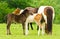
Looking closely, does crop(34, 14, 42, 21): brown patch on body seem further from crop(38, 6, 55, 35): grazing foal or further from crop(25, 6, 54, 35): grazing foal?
crop(38, 6, 55, 35): grazing foal

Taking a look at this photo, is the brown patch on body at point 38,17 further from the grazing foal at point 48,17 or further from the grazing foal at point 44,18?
the grazing foal at point 48,17

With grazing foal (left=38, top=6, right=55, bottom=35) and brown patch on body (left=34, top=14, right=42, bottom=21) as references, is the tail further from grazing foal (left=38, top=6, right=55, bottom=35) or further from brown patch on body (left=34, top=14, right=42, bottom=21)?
brown patch on body (left=34, top=14, right=42, bottom=21)

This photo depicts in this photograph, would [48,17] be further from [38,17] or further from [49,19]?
[38,17]

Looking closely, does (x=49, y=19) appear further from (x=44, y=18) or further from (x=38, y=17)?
(x=38, y=17)

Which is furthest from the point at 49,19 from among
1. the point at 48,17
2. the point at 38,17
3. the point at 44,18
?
the point at 38,17

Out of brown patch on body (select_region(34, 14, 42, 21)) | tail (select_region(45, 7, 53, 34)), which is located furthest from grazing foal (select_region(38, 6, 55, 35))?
brown patch on body (select_region(34, 14, 42, 21))

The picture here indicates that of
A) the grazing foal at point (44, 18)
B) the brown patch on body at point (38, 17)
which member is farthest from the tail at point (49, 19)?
the brown patch on body at point (38, 17)

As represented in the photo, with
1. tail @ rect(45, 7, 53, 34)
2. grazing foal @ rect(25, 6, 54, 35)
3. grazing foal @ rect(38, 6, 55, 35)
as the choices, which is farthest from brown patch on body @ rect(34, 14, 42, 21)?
tail @ rect(45, 7, 53, 34)

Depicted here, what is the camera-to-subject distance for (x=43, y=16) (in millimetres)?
11805

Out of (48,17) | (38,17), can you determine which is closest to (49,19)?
(48,17)

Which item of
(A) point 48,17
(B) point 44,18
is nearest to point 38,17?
(B) point 44,18

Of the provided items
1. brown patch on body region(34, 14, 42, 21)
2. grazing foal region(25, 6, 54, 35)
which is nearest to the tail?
grazing foal region(25, 6, 54, 35)

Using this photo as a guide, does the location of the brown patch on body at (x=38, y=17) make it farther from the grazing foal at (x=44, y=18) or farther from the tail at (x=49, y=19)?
the tail at (x=49, y=19)

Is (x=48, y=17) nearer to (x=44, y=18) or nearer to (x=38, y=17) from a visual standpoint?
(x=44, y=18)
